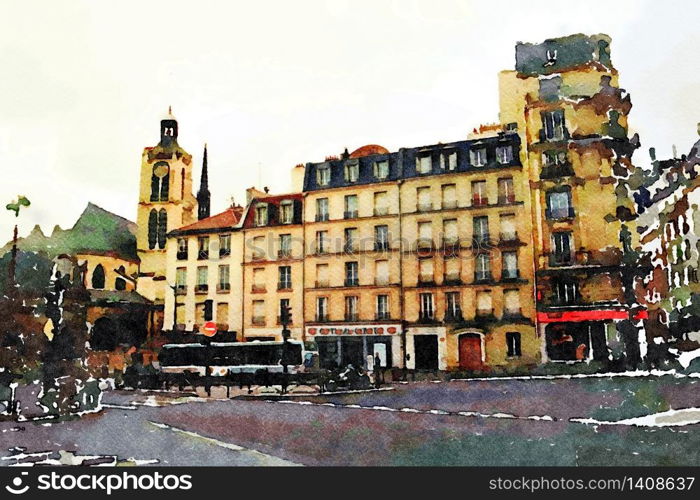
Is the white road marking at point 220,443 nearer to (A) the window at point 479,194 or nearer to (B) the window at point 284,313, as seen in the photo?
(B) the window at point 284,313

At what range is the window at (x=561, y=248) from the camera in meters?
6.11

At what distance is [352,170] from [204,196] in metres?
1.58

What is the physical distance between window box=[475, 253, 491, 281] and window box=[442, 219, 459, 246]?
29cm

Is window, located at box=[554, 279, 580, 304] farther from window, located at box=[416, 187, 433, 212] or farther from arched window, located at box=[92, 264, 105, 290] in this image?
arched window, located at box=[92, 264, 105, 290]

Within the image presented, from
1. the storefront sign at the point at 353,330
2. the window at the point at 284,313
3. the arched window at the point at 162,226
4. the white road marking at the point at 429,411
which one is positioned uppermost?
the arched window at the point at 162,226

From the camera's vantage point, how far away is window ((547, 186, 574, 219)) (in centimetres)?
622

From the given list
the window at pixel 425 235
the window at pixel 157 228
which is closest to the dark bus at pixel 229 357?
the window at pixel 157 228

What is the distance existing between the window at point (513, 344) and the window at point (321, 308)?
1835 mm

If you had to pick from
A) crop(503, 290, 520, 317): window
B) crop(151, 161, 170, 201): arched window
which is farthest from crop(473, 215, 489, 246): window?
crop(151, 161, 170, 201): arched window

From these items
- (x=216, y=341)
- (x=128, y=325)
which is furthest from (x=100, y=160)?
(x=216, y=341)

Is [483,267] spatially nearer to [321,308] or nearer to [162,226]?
[321,308]

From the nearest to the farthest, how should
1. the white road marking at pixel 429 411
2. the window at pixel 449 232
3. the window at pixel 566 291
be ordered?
1. the white road marking at pixel 429 411
2. the window at pixel 566 291
3. the window at pixel 449 232

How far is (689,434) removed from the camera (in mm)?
5387

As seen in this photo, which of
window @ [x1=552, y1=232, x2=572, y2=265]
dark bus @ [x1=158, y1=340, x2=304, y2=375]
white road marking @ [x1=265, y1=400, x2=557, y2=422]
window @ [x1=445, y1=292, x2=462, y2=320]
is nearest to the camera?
white road marking @ [x1=265, y1=400, x2=557, y2=422]
